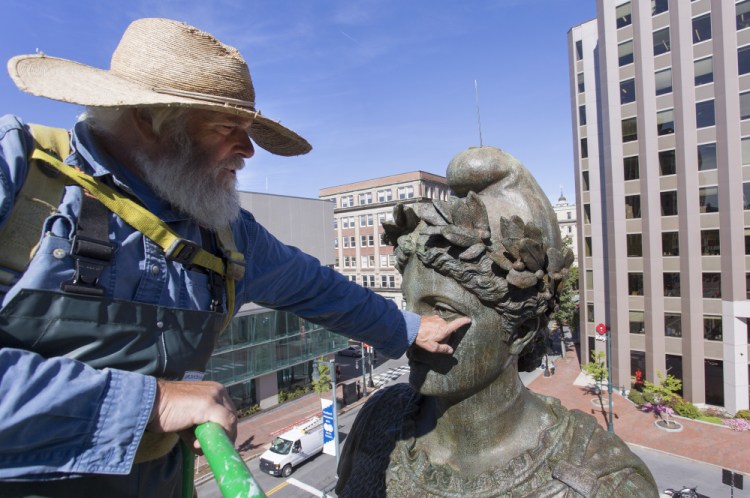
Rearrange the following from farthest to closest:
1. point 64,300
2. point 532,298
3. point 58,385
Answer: point 532,298 < point 64,300 < point 58,385

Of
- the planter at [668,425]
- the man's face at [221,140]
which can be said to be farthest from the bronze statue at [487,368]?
the planter at [668,425]

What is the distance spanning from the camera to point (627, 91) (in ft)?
72.9

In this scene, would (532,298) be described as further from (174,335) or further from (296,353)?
(296,353)

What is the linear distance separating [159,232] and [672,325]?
24.2 metres

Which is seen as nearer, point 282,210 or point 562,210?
point 282,210

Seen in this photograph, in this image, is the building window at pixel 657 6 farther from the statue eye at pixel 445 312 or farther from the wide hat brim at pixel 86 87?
the wide hat brim at pixel 86 87

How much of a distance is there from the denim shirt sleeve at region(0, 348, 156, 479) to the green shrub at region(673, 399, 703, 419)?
23261 millimetres

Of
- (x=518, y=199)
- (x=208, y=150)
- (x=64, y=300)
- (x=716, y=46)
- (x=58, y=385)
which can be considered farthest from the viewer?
(x=716, y=46)

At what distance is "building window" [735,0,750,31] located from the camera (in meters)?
19.1

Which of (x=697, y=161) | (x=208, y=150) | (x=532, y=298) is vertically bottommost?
(x=532, y=298)

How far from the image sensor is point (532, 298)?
2887 mm

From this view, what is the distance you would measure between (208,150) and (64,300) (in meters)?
0.88

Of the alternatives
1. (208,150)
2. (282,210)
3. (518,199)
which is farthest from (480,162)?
(282,210)

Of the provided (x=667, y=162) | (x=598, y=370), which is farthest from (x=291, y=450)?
(x=667, y=162)
